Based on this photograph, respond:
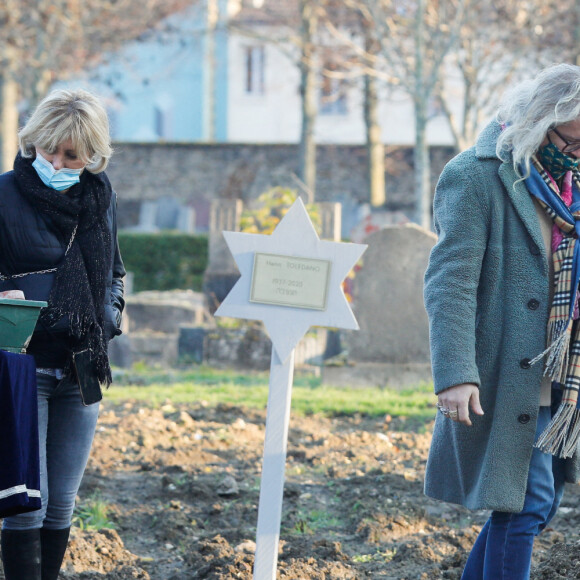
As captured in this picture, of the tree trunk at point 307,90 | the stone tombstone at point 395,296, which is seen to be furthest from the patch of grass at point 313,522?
the tree trunk at point 307,90

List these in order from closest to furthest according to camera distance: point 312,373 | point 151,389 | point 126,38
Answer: point 151,389 → point 312,373 → point 126,38

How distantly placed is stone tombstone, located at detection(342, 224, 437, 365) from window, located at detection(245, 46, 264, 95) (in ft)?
83.9

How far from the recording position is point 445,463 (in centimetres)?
304

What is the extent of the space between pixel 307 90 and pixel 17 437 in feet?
59.7

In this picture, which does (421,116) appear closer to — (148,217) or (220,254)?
(220,254)

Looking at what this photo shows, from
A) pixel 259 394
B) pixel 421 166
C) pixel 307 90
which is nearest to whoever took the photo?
pixel 259 394

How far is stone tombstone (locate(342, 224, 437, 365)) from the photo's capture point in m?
8.75

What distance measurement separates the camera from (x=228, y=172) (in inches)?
978

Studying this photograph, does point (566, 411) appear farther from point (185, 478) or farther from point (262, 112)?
point (262, 112)

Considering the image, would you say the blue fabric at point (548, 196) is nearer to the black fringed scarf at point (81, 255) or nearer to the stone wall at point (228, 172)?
the black fringed scarf at point (81, 255)

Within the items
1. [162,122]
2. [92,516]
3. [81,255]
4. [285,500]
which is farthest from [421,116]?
[162,122]

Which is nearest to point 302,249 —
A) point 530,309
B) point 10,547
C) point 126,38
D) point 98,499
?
point 530,309

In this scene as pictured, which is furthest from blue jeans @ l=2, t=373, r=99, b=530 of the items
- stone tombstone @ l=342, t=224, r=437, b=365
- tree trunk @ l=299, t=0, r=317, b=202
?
tree trunk @ l=299, t=0, r=317, b=202

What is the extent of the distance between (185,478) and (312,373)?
14.3 feet
